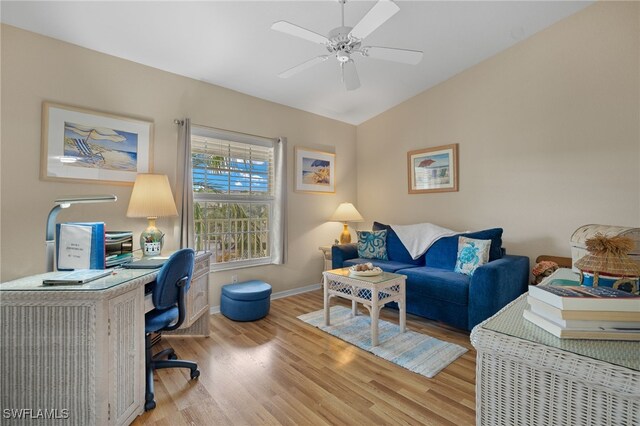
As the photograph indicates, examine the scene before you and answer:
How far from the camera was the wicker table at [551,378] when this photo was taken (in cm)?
52

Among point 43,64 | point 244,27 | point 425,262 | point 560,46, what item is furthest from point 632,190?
point 43,64

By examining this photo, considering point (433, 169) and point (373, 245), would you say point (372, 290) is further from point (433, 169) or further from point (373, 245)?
point (433, 169)

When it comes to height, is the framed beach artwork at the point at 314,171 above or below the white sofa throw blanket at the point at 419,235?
above

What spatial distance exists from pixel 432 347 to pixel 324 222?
240cm

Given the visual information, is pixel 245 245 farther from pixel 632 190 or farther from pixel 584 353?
pixel 632 190

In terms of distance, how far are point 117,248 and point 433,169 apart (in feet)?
11.9

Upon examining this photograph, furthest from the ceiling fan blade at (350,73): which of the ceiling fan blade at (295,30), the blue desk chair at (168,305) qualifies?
the blue desk chair at (168,305)

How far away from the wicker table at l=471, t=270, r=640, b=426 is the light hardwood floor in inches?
50.1

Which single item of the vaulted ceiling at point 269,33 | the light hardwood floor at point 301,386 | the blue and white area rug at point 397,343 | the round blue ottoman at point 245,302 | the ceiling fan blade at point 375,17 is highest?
the vaulted ceiling at point 269,33

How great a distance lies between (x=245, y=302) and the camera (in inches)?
121

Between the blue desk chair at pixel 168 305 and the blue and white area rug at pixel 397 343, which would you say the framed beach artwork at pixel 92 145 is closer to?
the blue desk chair at pixel 168 305

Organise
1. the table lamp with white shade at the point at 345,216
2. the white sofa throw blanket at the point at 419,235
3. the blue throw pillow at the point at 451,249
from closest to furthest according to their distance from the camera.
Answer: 1. the blue throw pillow at the point at 451,249
2. the white sofa throw blanket at the point at 419,235
3. the table lamp with white shade at the point at 345,216

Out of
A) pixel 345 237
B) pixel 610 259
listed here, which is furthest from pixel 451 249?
pixel 610 259

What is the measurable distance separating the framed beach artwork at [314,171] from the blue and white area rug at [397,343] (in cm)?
184
